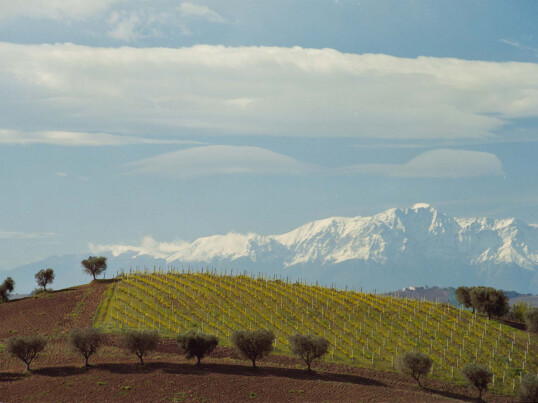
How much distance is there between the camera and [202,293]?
102375 mm

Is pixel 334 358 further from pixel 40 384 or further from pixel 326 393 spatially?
pixel 40 384

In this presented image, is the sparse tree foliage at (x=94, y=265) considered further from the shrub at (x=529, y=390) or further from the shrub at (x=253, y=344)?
the shrub at (x=529, y=390)

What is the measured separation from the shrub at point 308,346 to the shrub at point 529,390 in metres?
22.5

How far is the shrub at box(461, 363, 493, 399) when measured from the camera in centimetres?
6744

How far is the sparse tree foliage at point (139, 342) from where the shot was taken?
2569 inches

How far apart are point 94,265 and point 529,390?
3651 inches

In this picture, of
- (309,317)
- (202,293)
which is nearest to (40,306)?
(202,293)

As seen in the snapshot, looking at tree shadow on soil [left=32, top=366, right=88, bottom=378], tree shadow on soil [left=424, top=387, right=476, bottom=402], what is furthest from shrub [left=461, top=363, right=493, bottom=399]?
tree shadow on soil [left=32, top=366, right=88, bottom=378]

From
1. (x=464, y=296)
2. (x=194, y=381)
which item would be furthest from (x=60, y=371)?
(x=464, y=296)

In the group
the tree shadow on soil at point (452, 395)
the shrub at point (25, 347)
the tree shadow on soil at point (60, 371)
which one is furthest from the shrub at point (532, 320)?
the shrub at point (25, 347)

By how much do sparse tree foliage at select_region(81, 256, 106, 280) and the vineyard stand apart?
15.3 metres

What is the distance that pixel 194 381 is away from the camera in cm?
6050

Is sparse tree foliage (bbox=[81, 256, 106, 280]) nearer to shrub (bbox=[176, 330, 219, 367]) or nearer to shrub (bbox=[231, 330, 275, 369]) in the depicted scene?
shrub (bbox=[176, 330, 219, 367])

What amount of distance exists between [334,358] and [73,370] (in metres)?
33.6
